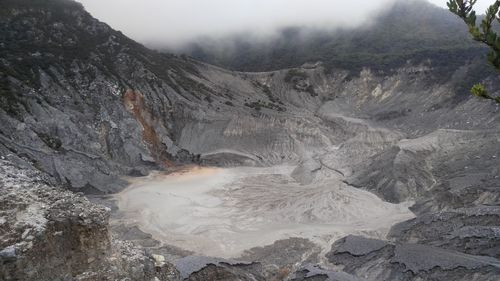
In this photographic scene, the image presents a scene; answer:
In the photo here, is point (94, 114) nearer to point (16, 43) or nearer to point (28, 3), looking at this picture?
point (16, 43)

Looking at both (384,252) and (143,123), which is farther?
(143,123)

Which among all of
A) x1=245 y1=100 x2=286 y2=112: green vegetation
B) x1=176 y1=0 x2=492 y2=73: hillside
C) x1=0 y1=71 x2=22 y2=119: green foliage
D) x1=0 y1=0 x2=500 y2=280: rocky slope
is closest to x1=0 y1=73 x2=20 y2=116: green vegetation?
x1=0 y1=71 x2=22 y2=119: green foliage

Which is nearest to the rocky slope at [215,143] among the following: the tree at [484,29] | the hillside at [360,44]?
the hillside at [360,44]

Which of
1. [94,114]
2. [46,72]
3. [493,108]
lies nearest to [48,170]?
[94,114]

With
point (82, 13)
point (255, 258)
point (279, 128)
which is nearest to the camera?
point (255, 258)

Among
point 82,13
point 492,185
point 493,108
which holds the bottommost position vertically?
point 492,185

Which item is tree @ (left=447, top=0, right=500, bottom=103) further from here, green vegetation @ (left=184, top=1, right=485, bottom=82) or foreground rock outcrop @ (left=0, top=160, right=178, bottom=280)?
green vegetation @ (left=184, top=1, right=485, bottom=82)

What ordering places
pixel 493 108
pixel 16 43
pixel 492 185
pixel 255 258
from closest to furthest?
pixel 255 258
pixel 492 185
pixel 493 108
pixel 16 43
